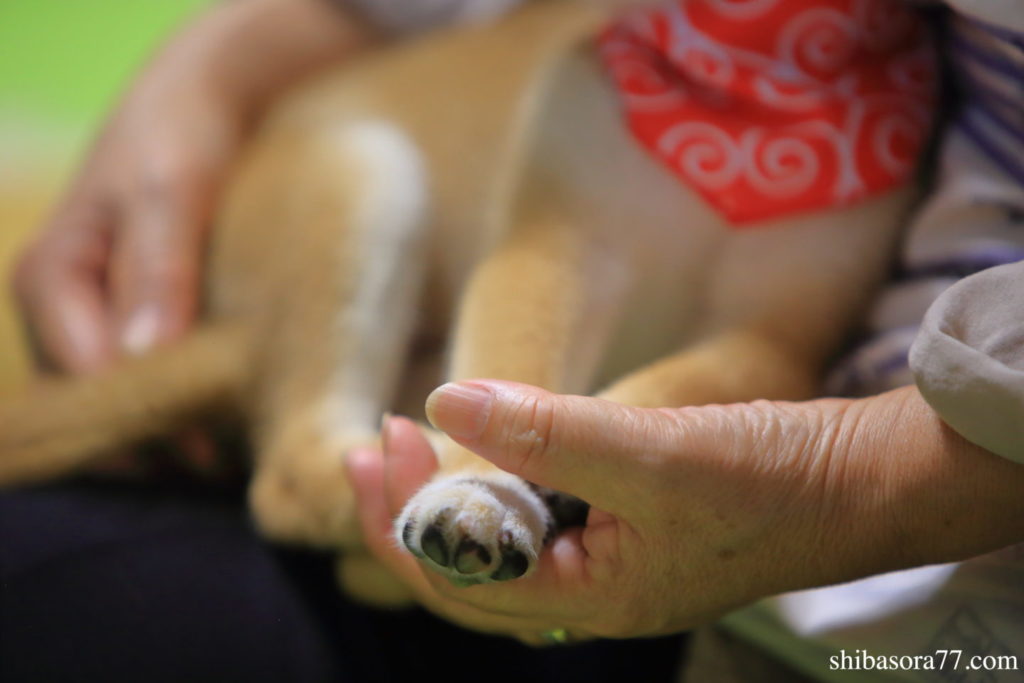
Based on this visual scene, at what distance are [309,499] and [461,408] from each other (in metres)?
0.41

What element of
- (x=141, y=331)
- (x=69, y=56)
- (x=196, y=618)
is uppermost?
(x=69, y=56)

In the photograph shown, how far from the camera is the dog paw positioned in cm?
88

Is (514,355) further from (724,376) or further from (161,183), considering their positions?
(161,183)

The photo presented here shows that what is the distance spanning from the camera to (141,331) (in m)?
1.12

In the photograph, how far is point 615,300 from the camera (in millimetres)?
929

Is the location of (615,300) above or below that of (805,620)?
above

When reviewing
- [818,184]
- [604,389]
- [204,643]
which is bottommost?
[204,643]

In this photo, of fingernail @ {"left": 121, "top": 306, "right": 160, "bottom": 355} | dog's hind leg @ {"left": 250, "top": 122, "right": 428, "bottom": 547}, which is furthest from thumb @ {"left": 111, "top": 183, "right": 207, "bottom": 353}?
dog's hind leg @ {"left": 250, "top": 122, "right": 428, "bottom": 547}

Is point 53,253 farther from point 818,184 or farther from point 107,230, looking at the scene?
point 818,184

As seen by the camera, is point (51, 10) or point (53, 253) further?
point (51, 10)

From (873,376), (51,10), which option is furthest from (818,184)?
(51,10)

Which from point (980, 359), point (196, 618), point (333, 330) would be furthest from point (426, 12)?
point (980, 359)

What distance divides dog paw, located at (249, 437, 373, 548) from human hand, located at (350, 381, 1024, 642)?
0.85 ft

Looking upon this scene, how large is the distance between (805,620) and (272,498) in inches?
22.5
